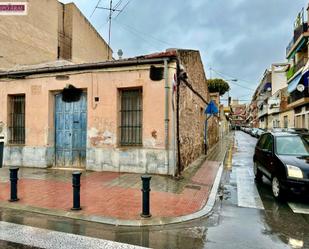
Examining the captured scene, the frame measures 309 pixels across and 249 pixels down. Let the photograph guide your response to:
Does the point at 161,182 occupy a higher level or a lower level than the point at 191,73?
lower

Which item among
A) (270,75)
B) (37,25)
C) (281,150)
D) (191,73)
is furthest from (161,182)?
(270,75)

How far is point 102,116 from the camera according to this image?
1005 cm

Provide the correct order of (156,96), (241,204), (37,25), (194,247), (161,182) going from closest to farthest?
(194,247) < (241,204) < (161,182) < (156,96) < (37,25)

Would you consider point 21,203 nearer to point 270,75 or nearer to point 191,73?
point 191,73

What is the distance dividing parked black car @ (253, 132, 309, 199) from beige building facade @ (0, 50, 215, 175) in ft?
9.74

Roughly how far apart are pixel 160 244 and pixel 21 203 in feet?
12.1

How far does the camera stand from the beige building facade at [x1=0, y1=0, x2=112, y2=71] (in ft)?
50.0

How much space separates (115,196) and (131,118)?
12.6 ft

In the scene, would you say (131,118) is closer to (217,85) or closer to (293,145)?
(293,145)

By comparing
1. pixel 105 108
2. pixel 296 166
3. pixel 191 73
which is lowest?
pixel 296 166

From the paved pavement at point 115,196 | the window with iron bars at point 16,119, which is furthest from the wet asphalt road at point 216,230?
the window with iron bars at point 16,119

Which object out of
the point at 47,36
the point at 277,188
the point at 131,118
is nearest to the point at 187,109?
the point at 131,118

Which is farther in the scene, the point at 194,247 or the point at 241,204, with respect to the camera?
the point at 241,204

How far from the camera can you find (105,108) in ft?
32.9
